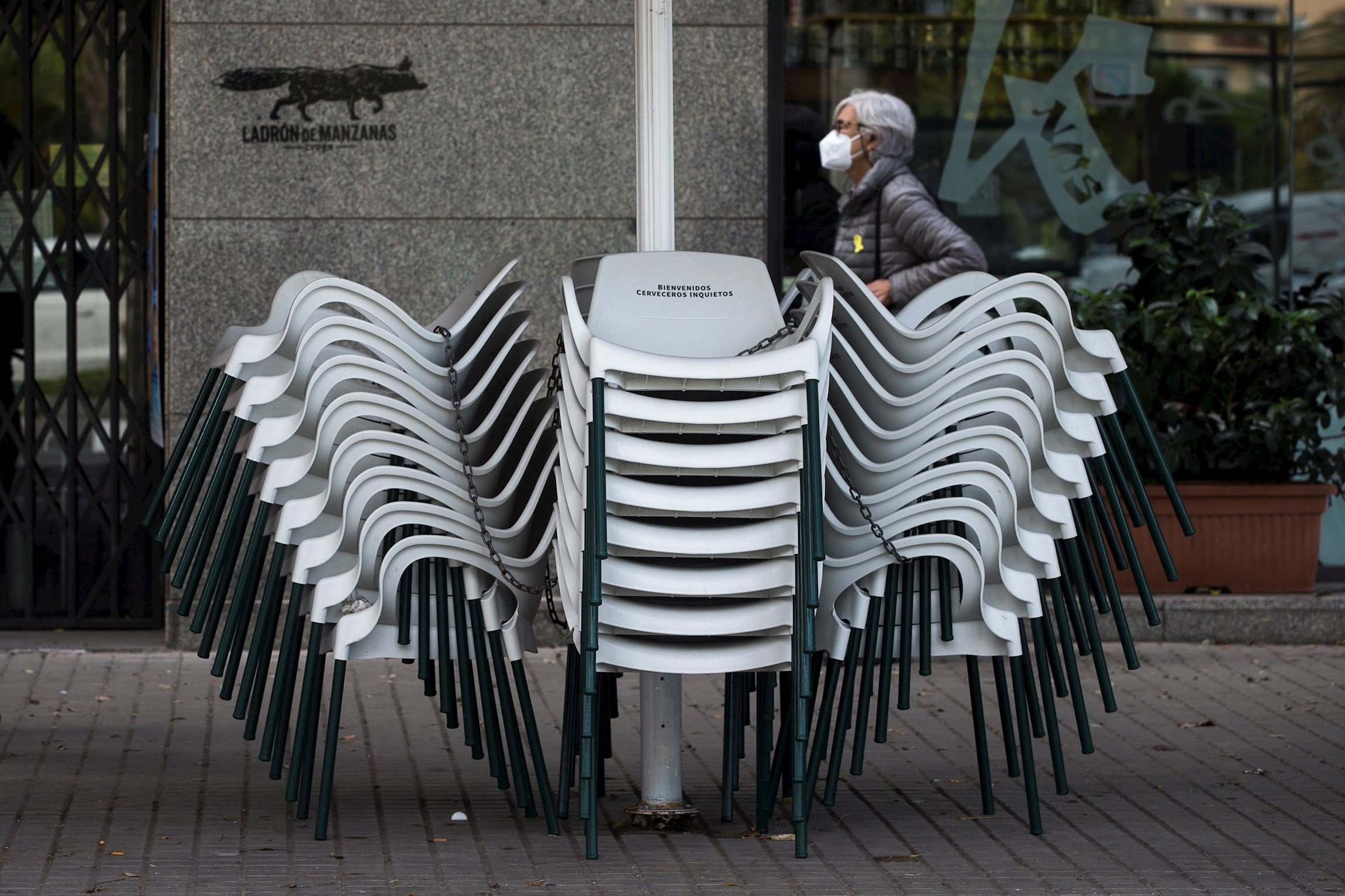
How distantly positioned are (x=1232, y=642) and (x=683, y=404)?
4486mm

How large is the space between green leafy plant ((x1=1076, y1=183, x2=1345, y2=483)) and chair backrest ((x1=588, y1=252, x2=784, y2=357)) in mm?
3371

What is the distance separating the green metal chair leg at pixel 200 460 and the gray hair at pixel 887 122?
3.40 m

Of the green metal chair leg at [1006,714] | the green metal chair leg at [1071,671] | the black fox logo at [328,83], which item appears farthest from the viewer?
the black fox logo at [328,83]

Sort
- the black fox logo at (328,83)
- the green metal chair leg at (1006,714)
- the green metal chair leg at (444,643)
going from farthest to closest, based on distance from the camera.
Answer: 1. the black fox logo at (328,83)
2. the green metal chair leg at (1006,714)
3. the green metal chair leg at (444,643)

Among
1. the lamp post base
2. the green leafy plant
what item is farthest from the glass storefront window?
the lamp post base

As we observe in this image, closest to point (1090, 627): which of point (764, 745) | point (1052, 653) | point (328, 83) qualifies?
point (1052, 653)

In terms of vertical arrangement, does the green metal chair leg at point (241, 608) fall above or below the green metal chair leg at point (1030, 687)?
above

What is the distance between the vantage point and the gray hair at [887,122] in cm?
745

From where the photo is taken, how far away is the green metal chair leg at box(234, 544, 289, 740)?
15.7 ft

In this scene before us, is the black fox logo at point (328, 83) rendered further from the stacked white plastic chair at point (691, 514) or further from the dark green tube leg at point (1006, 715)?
the dark green tube leg at point (1006, 715)

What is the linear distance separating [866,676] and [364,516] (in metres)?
1.41

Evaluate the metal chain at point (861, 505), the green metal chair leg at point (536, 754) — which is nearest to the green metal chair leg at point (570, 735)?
the green metal chair leg at point (536, 754)

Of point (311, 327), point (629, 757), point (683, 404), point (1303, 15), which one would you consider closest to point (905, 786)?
point (629, 757)

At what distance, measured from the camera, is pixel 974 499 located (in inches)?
192
